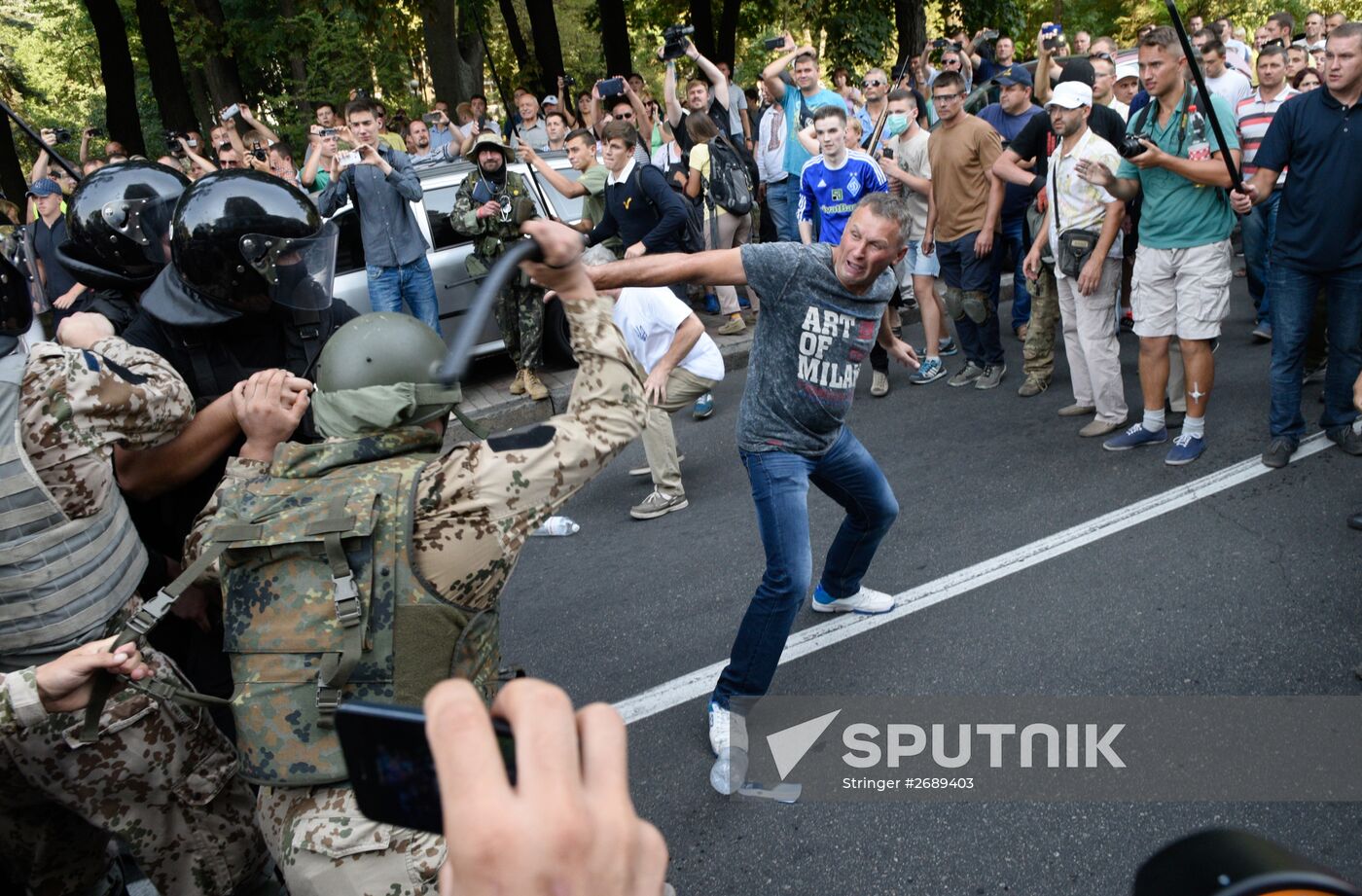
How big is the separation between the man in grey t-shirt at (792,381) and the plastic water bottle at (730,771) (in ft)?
0.14

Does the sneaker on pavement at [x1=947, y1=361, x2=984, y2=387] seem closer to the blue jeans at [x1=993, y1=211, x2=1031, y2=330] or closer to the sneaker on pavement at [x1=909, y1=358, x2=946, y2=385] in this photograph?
the sneaker on pavement at [x1=909, y1=358, x2=946, y2=385]

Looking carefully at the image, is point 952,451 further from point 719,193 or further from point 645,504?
point 719,193

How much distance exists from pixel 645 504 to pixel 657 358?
84cm

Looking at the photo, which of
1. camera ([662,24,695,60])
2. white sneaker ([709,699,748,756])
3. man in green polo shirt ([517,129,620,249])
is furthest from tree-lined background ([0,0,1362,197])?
white sneaker ([709,699,748,756])

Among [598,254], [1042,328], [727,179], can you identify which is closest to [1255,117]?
[1042,328]

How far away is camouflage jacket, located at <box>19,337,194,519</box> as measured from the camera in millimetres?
2320

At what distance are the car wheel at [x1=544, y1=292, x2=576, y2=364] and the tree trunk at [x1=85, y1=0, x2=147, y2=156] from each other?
11.6 metres

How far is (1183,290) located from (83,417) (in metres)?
5.15

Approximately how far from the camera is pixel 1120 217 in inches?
231

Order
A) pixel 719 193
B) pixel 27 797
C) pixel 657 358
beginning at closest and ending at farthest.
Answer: pixel 27 797 → pixel 657 358 → pixel 719 193

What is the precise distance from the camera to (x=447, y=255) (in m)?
8.30

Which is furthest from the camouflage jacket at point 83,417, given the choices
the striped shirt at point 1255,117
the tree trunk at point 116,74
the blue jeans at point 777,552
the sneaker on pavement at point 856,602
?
the tree trunk at point 116,74

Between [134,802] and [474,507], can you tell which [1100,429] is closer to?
[474,507]

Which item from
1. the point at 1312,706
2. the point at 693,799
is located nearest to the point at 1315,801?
the point at 1312,706
